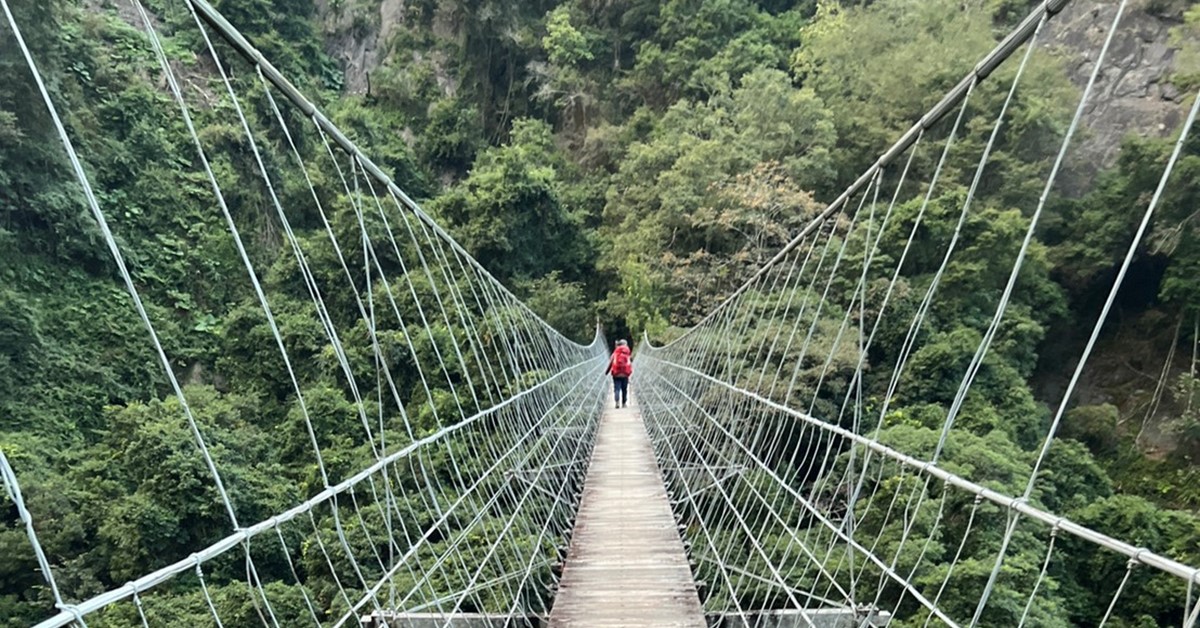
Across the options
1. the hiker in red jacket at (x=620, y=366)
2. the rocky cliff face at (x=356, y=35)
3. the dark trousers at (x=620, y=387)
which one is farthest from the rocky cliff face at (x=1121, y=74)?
the rocky cliff face at (x=356, y=35)

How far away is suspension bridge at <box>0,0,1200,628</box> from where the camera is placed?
1543 millimetres

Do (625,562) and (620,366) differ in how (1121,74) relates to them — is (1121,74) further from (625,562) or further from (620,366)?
(625,562)

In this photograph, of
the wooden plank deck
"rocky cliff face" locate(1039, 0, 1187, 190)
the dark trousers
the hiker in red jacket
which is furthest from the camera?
"rocky cliff face" locate(1039, 0, 1187, 190)

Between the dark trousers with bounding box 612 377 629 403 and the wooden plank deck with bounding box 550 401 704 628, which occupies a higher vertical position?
the dark trousers with bounding box 612 377 629 403

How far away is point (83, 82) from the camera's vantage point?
1008 cm

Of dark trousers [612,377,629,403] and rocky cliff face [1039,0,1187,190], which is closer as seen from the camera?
dark trousers [612,377,629,403]

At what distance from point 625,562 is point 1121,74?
13.1 metres

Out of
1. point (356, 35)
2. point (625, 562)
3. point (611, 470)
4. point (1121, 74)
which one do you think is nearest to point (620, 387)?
point (611, 470)

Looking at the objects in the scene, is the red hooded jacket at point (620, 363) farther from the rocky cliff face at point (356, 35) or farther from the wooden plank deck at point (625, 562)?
the rocky cliff face at point (356, 35)

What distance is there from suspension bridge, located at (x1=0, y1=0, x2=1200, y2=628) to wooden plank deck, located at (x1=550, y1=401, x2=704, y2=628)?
0.02 metres

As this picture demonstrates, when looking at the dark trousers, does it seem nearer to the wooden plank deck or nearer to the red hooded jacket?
the red hooded jacket

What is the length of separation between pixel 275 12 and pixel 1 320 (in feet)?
30.1

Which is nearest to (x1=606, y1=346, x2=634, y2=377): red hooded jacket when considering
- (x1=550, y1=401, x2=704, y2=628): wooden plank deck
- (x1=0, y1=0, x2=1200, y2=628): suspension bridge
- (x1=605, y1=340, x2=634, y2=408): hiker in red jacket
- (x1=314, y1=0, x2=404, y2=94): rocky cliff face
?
(x1=605, y1=340, x2=634, y2=408): hiker in red jacket

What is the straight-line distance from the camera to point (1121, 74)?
41.6 feet
